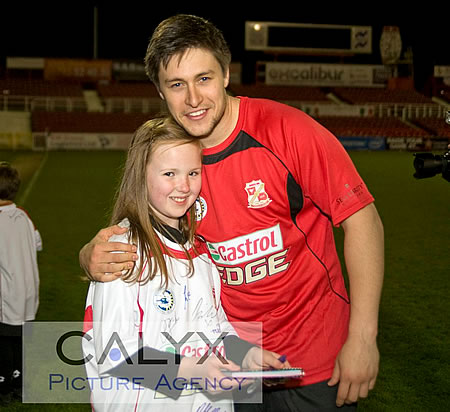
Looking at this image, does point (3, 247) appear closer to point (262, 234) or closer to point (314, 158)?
point (262, 234)

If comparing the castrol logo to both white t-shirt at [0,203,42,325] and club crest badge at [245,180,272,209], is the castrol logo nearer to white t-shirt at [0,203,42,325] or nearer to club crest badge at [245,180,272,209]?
club crest badge at [245,180,272,209]

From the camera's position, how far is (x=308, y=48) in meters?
39.8

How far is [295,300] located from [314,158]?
0.55m

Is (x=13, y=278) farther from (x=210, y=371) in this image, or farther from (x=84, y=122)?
(x=84, y=122)

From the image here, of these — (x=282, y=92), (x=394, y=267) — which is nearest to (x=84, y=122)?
(x=282, y=92)

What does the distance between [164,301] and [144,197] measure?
40 cm

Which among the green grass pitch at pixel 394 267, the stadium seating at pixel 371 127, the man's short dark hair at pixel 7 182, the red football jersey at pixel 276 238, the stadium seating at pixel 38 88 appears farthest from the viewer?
the stadium seating at pixel 38 88

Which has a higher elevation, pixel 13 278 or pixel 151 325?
pixel 151 325

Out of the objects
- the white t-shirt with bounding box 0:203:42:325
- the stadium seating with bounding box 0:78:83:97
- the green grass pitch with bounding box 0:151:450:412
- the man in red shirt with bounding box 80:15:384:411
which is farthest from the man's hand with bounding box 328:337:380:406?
the stadium seating with bounding box 0:78:83:97

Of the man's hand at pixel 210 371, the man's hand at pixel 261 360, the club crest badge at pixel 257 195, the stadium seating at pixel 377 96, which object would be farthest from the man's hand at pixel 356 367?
the stadium seating at pixel 377 96

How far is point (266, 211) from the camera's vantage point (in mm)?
2113

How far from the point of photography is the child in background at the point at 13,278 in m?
3.77

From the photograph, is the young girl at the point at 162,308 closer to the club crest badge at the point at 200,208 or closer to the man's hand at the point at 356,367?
the club crest badge at the point at 200,208

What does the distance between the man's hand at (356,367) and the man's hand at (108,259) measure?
2.62 ft
